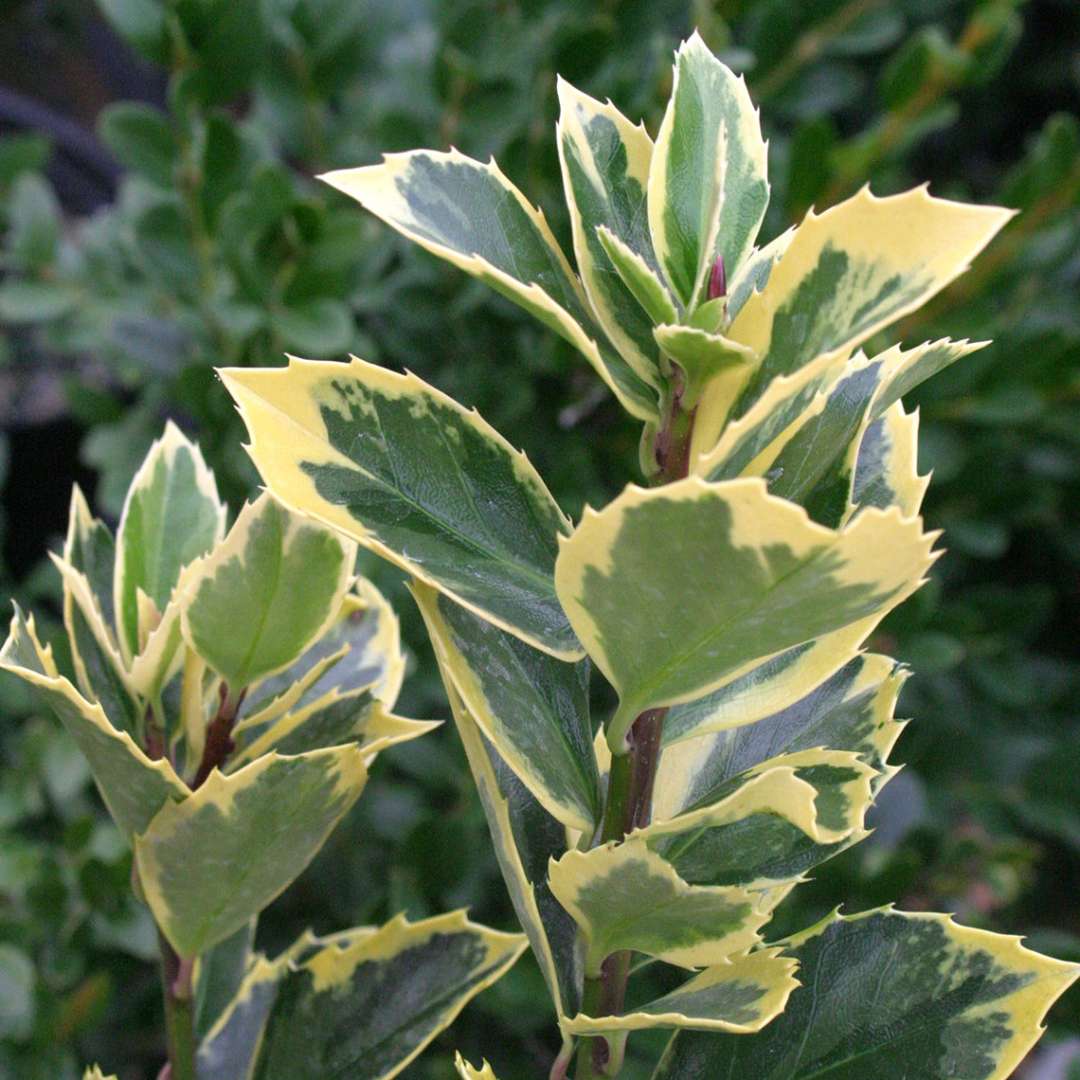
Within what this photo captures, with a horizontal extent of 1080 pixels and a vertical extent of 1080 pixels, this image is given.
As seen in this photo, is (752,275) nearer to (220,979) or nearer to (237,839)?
(237,839)

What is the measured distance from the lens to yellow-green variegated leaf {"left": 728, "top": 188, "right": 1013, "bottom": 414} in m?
0.35

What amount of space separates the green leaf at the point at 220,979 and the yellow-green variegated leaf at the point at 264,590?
7.7 inches

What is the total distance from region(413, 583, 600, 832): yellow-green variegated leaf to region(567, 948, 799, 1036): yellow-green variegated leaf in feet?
0.20

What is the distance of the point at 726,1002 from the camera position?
1.36 ft

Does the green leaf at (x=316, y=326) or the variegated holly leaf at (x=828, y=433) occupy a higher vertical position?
the variegated holly leaf at (x=828, y=433)

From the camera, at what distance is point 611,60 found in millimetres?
1145

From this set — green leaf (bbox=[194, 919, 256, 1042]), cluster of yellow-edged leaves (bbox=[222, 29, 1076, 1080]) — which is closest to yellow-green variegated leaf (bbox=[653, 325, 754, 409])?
cluster of yellow-edged leaves (bbox=[222, 29, 1076, 1080])

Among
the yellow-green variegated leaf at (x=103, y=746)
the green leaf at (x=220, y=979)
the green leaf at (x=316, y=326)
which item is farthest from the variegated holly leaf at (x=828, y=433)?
the green leaf at (x=316, y=326)

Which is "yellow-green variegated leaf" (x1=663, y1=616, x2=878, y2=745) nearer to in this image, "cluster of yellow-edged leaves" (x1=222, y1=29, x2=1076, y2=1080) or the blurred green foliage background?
"cluster of yellow-edged leaves" (x1=222, y1=29, x2=1076, y2=1080)

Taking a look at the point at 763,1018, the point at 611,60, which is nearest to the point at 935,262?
the point at 763,1018

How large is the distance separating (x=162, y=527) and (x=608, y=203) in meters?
0.23

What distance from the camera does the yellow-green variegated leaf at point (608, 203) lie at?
0.40 meters

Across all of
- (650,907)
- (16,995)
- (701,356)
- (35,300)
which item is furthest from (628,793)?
(35,300)

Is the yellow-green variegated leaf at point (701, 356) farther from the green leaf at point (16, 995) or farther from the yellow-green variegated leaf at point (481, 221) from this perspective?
the green leaf at point (16, 995)
